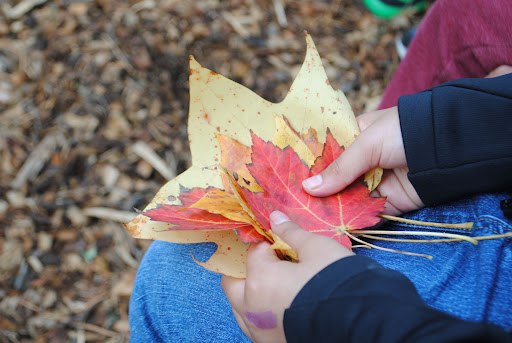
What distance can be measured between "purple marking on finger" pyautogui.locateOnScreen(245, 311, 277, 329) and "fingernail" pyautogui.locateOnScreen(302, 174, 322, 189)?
7.8 inches

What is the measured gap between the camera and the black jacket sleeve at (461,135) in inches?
23.5

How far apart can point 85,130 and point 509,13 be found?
1.25 m

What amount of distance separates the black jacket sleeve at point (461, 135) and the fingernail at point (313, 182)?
149 mm

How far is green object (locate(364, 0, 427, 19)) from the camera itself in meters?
1.67

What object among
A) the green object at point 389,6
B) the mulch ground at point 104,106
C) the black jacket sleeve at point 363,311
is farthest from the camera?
the green object at point 389,6

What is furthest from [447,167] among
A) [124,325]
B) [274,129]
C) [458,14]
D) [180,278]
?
[124,325]

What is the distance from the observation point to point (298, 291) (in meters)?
0.50

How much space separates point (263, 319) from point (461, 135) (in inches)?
16.2

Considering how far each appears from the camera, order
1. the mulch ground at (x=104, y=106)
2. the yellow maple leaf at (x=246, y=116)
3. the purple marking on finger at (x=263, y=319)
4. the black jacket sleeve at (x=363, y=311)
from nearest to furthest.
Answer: the black jacket sleeve at (x=363, y=311), the purple marking on finger at (x=263, y=319), the yellow maple leaf at (x=246, y=116), the mulch ground at (x=104, y=106)

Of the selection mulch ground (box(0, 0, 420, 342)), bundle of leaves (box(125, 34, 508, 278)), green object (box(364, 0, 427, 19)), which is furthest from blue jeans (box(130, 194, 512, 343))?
green object (box(364, 0, 427, 19))

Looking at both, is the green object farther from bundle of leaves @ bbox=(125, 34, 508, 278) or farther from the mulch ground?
bundle of leaves @ bbox=(125, 34, 508, 278)

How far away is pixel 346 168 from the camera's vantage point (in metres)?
0.61

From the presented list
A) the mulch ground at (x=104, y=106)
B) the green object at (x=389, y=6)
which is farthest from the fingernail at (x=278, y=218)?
the green object at (x=389, y=6)

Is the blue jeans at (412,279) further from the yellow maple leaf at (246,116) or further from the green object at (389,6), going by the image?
the green object at (389,6)
